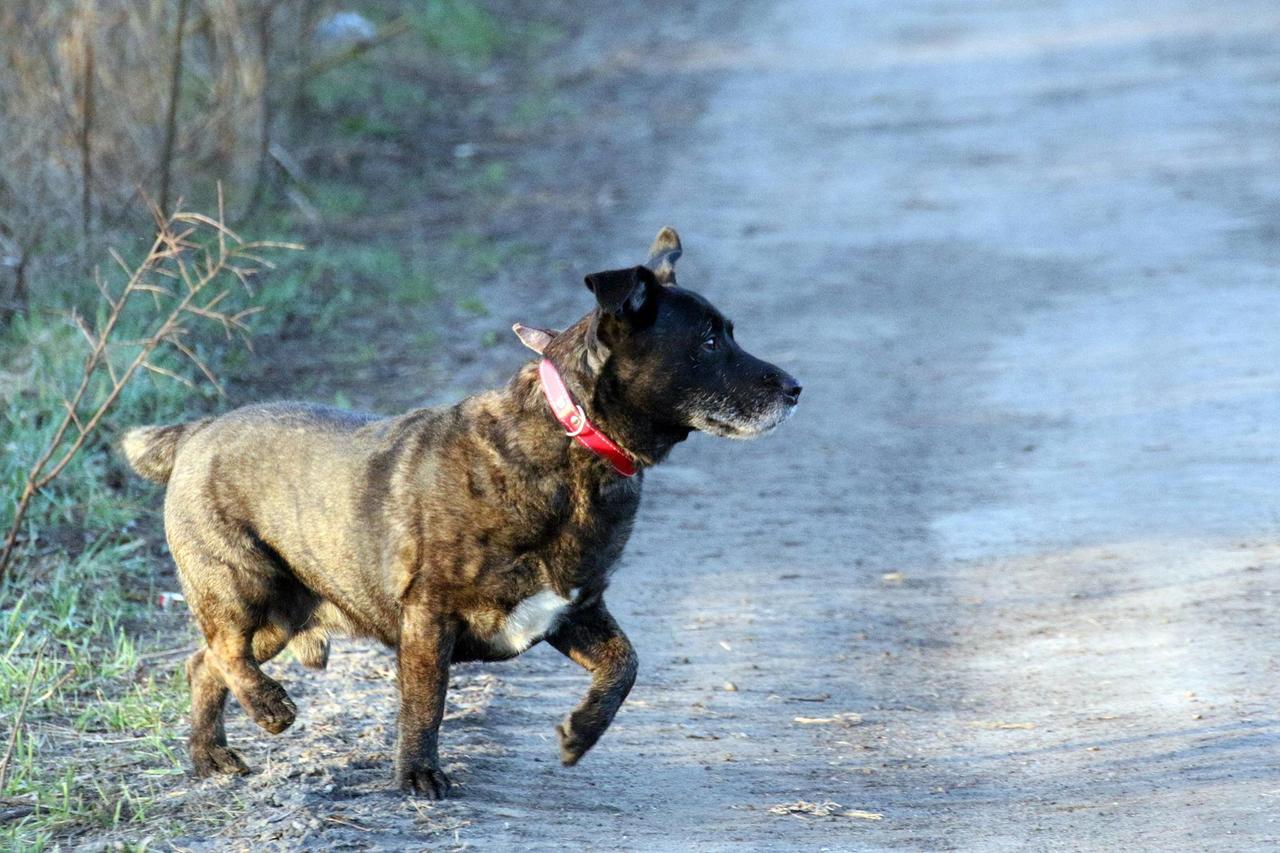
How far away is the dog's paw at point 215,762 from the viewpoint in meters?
5.46

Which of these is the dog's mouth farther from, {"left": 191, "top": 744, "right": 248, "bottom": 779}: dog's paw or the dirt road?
{"left": 191, "top": 744, "right": 248, "bottom": 779}: dog's paw

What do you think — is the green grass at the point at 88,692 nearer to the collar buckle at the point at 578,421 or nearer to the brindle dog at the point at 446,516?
the brindle dog at the point at 446,516

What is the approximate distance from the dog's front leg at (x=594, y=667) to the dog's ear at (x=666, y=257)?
3.80 ft

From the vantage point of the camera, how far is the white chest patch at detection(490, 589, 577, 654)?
5.11 metres

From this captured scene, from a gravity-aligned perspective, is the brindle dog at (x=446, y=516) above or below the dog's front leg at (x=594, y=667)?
above

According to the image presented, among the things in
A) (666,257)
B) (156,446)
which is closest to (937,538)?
(666,257)

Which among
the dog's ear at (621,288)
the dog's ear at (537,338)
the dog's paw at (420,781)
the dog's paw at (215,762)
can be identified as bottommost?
the dog's paw at (215,762)

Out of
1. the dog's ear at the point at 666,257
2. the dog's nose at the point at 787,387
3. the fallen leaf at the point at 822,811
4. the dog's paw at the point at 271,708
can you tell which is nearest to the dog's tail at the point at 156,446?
the dog's paw at the point at 271,708

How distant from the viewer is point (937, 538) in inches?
305

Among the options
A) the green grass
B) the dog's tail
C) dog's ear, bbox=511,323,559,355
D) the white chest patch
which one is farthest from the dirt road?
dog's ear, bbox=511,323,559,355

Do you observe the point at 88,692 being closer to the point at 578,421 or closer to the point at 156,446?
the point at 156,446

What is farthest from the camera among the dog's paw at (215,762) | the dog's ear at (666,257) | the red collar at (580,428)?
the dog's ear at (666,257)

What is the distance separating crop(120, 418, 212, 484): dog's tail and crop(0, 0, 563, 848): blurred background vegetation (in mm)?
576

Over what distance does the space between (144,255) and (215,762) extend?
5660 millimetres
